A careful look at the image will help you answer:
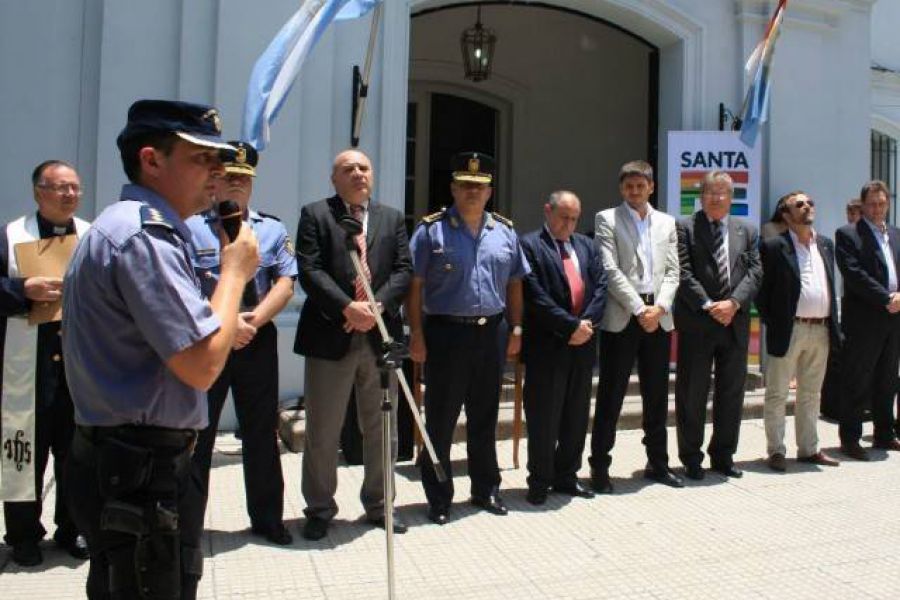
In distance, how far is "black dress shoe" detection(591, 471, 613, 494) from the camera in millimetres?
5438

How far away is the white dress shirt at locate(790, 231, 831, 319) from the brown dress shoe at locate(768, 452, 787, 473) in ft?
3.31

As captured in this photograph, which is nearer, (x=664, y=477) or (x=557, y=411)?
(x=557, y=411)

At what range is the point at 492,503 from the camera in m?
4.97

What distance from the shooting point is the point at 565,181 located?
37.7 feet

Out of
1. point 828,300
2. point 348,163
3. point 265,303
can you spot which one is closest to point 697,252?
point 828,300

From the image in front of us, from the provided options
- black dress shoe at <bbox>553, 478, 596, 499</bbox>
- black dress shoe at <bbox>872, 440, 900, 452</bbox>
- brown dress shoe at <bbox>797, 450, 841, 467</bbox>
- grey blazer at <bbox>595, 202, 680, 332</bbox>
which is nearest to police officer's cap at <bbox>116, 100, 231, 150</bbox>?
grey blazer at <bbox>595, 202, 680, 332</bbox>

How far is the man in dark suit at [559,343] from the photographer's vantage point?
17.0ft

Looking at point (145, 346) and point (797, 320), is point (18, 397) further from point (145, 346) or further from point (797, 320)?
point (797, 320)

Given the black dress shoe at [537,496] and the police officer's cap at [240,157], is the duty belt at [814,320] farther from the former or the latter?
the police officer's cap at [240,157]

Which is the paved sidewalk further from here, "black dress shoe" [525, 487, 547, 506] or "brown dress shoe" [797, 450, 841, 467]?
"brown dress shoe" [797, 450, 841, 467]

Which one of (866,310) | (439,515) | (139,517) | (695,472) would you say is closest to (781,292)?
(866,310)

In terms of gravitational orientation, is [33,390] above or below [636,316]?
below

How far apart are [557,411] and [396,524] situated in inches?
49.1

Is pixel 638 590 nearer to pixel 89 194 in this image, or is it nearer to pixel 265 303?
pixel 265 303
